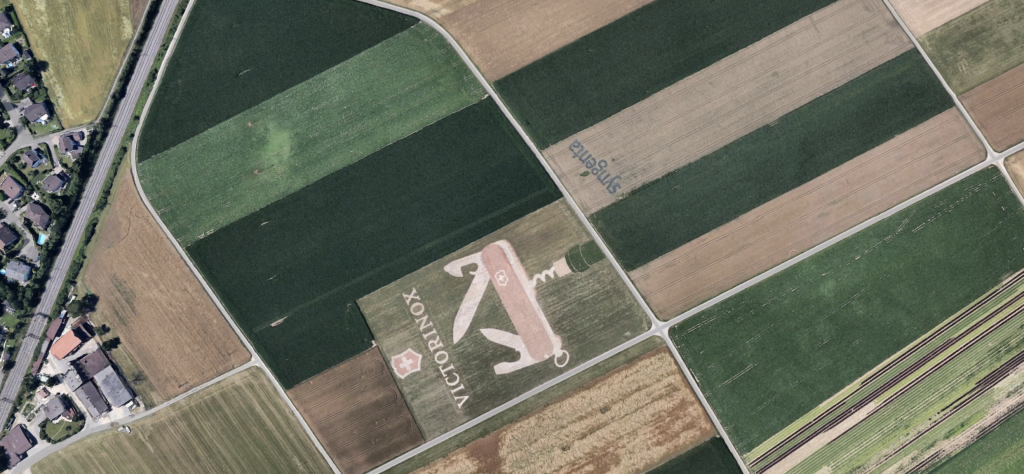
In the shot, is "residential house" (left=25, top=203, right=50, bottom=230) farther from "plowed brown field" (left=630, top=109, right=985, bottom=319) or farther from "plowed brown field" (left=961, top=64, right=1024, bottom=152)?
"plowed brown field" (left=961, top=64, right=1024, bottom=152)

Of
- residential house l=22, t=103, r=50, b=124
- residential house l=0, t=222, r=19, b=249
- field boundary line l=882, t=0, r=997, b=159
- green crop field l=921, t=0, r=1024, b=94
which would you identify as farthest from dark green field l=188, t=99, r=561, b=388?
green crop field l=921, t=0, r=1024, b=94

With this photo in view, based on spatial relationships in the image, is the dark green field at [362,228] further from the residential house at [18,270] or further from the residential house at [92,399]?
the residential house at [18,270]

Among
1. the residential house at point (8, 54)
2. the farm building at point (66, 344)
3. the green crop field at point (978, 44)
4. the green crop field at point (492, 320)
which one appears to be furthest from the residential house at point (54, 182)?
the green crop field at point (978, 44)

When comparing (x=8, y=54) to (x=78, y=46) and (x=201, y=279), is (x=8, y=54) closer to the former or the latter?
(x=78, y=46)

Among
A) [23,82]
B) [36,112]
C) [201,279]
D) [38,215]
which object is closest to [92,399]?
[201,279]

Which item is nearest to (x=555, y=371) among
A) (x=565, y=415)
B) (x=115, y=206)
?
(x=565, y=415)

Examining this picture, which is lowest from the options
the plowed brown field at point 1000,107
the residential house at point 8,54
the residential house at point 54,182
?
the plowed brown field at point 1000,107

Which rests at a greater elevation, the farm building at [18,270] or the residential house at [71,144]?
the residential house at [71,144]
